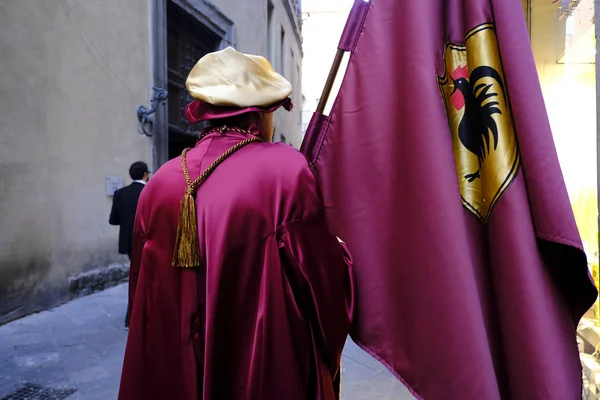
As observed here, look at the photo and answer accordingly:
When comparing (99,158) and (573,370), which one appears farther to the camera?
(99,158)

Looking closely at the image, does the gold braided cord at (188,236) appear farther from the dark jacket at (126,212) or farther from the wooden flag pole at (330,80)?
the dark jacket at (126,212)

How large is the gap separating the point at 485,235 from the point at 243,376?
0.78m

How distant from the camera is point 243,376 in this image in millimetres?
1409

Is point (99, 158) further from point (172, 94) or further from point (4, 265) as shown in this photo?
point (172, 94)

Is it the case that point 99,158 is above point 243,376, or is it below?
above

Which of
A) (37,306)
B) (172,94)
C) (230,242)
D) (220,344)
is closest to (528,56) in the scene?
(230,242)

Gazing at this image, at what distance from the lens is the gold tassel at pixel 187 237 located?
1405 mm

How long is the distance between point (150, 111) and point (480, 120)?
263 inches

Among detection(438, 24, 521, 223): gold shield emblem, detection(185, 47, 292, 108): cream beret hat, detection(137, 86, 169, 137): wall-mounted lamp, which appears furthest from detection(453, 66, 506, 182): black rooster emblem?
detection(137, 86, 169, 137): wall-mounted lamp

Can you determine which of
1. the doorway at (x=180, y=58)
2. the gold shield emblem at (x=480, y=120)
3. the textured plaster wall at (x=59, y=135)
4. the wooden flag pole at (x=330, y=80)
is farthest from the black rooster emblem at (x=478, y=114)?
the doorway at (x=180, y=58)

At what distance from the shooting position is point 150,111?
7270mm

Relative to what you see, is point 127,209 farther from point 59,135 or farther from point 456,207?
point 456,207

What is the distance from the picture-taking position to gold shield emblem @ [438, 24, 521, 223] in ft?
3.97

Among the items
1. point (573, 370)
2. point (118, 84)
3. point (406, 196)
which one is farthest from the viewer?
point (118, 84)
